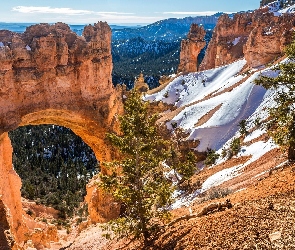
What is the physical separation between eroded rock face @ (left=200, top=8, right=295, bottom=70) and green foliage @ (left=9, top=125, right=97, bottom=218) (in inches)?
1224

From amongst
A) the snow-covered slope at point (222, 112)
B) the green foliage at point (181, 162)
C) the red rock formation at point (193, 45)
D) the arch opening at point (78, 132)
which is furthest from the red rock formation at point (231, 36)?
the arch opening at point (78, 132)

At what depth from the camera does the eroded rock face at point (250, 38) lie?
51.8 m

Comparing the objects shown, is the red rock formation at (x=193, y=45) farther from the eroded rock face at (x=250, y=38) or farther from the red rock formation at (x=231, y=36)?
the eroded rock face at (x=250, y=38)

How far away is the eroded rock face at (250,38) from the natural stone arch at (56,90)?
1227 inches

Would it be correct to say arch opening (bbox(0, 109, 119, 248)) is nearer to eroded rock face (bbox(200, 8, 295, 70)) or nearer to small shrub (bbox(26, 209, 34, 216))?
small shrub (bbox(26, 209, 34, 216))

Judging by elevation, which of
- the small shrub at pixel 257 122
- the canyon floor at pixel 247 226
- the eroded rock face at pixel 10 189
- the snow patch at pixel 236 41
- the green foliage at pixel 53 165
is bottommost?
the green foliage at pixel 53 165

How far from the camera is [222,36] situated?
7769cm

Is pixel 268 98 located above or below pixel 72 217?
above

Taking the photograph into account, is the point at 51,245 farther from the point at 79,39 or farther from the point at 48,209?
the point at 79,39

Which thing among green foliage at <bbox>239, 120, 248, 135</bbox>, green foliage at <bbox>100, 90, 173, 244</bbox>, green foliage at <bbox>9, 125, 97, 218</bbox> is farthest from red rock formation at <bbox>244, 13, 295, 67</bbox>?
green foliage at <bbox>100, 90, 173, 244</bbox>

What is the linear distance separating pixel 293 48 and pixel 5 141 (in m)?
19.9

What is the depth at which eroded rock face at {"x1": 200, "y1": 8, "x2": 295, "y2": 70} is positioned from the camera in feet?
170

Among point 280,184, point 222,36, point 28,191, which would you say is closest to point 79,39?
point 280,184

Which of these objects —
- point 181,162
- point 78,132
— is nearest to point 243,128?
point 181,162
